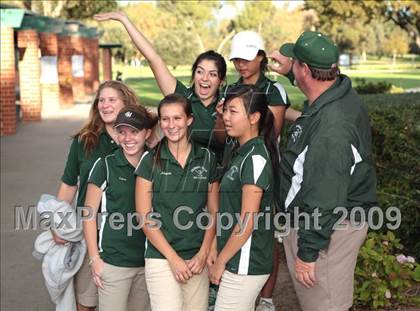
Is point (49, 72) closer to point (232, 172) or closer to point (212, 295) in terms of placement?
point (212, 295)

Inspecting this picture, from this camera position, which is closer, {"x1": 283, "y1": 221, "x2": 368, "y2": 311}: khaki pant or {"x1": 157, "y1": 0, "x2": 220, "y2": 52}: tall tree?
{"x1": 283, "y1": 221, "x2": 368, "y2": 311}: khaki pant

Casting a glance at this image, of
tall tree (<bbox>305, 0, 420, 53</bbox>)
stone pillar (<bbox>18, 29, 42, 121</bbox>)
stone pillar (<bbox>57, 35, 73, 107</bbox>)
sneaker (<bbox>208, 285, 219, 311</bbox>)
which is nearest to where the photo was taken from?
sneaker (<bbox>208, 285, 219, 311</bbox>)

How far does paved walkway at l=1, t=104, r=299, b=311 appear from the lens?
4943 millimetres

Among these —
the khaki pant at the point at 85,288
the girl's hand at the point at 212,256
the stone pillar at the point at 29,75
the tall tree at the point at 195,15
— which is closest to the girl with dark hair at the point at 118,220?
the khaki pant at the point at 85,288

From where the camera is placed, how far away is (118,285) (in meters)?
3.33

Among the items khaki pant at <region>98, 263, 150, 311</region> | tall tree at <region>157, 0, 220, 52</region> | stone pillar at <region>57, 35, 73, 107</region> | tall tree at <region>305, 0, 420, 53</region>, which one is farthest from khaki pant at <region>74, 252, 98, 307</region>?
tall tree at <region>157, 0, 220, 52</region>

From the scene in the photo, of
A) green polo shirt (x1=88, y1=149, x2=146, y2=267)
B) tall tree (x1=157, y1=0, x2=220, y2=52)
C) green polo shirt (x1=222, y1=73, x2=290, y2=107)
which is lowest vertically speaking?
green polo shirt (x1=88, y1=149, x2=146, y2=267)

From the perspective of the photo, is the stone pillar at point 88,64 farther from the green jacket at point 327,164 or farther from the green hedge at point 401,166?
the green jacket at point 327,164

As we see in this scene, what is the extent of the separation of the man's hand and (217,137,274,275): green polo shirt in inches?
8.6

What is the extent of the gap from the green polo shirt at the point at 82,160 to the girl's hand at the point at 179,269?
77 centimetres

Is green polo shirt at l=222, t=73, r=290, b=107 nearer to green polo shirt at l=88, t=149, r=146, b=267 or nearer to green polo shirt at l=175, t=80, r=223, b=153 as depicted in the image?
green polo shirt at l=175, t=80, r=223, b=153

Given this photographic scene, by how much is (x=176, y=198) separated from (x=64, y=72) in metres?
21.4

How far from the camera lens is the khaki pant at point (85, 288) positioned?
3.63m

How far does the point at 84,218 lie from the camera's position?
336 cm
